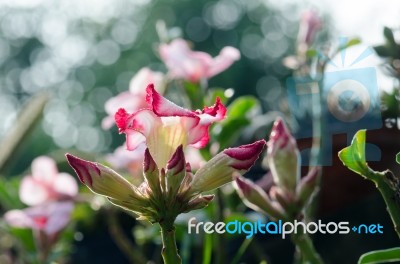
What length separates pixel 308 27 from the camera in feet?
2.37

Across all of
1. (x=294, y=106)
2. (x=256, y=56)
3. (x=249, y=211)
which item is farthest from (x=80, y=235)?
(x=256, y=56)

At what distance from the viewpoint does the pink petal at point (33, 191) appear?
2.61 feet

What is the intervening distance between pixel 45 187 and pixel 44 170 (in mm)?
Result: 28

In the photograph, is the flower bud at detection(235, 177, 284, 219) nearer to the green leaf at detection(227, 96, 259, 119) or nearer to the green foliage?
the green leaf at detection(227, 96, 259, 119)

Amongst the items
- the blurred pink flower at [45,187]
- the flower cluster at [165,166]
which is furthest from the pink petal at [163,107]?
the blurred pink flower at [45,187]

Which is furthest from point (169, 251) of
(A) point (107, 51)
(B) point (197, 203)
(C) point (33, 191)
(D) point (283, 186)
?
(A) point (107, 51)

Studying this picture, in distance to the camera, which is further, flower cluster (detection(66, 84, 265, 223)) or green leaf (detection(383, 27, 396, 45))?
green leaf (detection(383, 27, 396, 45))

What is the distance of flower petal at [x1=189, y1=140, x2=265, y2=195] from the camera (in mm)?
384

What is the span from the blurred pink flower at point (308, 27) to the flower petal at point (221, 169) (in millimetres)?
342

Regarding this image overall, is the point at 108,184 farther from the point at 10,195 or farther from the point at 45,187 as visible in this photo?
the point at 10,195

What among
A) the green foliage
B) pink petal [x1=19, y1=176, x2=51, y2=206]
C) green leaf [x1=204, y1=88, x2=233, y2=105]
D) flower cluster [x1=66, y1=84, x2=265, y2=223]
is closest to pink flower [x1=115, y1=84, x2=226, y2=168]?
flower cluster [x1=66, y1=84, x2=265, y2=223]

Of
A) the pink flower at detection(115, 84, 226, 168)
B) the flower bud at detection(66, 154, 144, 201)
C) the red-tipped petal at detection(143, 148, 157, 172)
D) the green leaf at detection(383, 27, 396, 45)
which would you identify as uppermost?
the green leaf at detection(383, 27, 396, 45)

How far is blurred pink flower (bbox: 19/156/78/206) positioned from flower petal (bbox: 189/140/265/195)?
43 cm

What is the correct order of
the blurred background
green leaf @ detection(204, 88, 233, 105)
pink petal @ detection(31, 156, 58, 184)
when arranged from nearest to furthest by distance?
green leaf @ detection(204, 88, 233, 105)
pink petal @ detection(31, 156, 58, 184)
the blurred background
